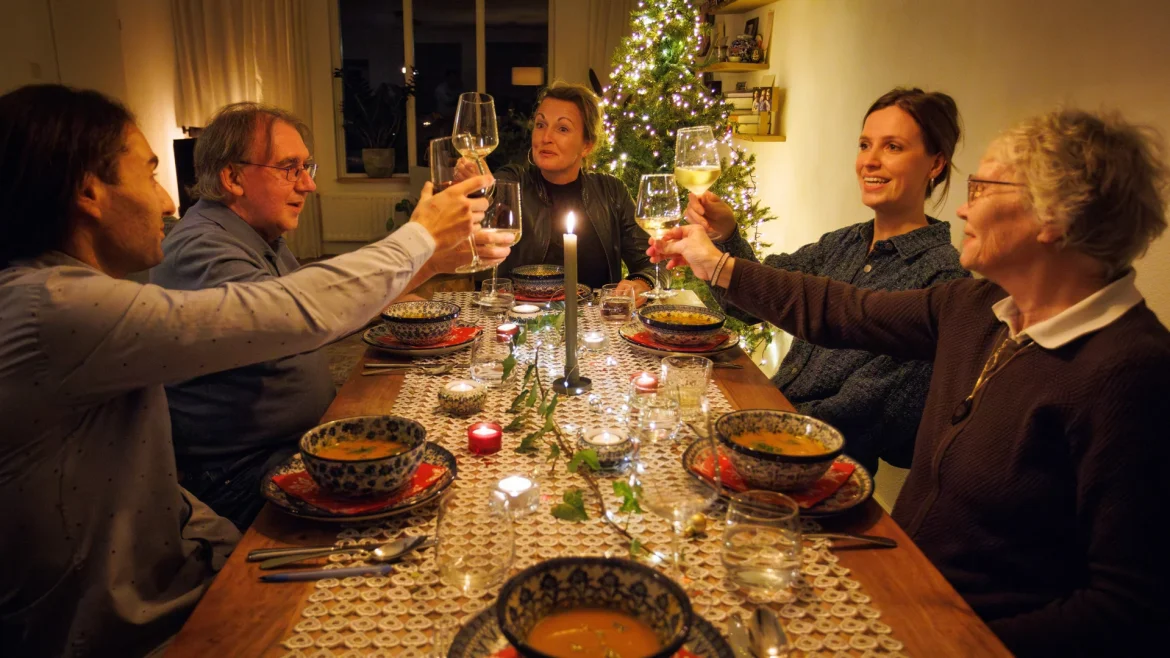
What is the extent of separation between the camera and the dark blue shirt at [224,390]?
167 cm

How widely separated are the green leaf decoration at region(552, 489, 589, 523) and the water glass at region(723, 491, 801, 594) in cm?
22

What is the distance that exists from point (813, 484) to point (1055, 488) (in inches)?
14.3

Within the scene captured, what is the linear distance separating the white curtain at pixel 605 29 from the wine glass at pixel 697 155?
573 cm

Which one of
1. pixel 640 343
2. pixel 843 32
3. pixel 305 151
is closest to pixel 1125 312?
pixel 640 343

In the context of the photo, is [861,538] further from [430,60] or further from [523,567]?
[430,60]

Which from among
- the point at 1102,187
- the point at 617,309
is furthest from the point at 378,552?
the point at 617,309

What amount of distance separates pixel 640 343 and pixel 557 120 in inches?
60.1

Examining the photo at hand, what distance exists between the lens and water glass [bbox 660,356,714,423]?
1521 millimetres

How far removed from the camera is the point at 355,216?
7773mm

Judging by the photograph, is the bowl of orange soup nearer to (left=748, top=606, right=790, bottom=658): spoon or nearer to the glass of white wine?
(left=748, top=606, right=790, bottom=658): spoon

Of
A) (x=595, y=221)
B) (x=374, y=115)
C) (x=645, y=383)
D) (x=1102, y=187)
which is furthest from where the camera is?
(x=374, y=115)

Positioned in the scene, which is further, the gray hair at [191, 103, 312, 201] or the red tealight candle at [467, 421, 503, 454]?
the gray hair at [191, 103, 312, 201]

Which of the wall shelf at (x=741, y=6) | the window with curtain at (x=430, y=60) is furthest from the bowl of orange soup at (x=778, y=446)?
the window with curtain at (x=430, y=60)

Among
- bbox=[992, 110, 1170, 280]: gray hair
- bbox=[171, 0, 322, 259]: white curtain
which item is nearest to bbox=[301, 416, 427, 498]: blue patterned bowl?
bbox=[992, 110, 1170, 280]: gray hair
